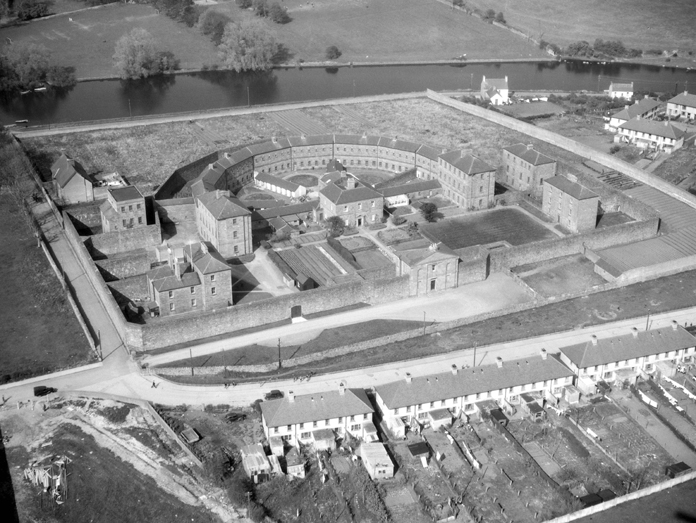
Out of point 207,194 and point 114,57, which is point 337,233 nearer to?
point 207,194

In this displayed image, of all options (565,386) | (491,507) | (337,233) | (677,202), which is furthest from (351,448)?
(677,202)

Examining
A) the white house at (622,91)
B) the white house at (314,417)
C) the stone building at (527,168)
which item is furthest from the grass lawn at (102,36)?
the white house at (314,417)

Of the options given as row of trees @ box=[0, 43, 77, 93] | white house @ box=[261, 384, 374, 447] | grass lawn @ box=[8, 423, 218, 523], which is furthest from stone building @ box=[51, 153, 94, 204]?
row of trees @ box=[0, 43, 77, 93]

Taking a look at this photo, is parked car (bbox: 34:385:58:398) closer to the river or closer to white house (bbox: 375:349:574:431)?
white house (bbox: 375:349:574:431)

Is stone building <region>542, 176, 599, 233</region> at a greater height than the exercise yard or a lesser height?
greater

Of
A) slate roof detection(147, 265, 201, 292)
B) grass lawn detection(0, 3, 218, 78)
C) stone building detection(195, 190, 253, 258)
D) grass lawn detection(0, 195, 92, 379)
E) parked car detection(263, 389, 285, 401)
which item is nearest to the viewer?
parked car detection(263, 389, 285, 401)

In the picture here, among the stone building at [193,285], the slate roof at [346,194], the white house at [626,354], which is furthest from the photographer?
the slate roof at [346,194]

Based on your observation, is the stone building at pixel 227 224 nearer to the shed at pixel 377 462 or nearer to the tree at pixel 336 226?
the tree at pixel 336 226
